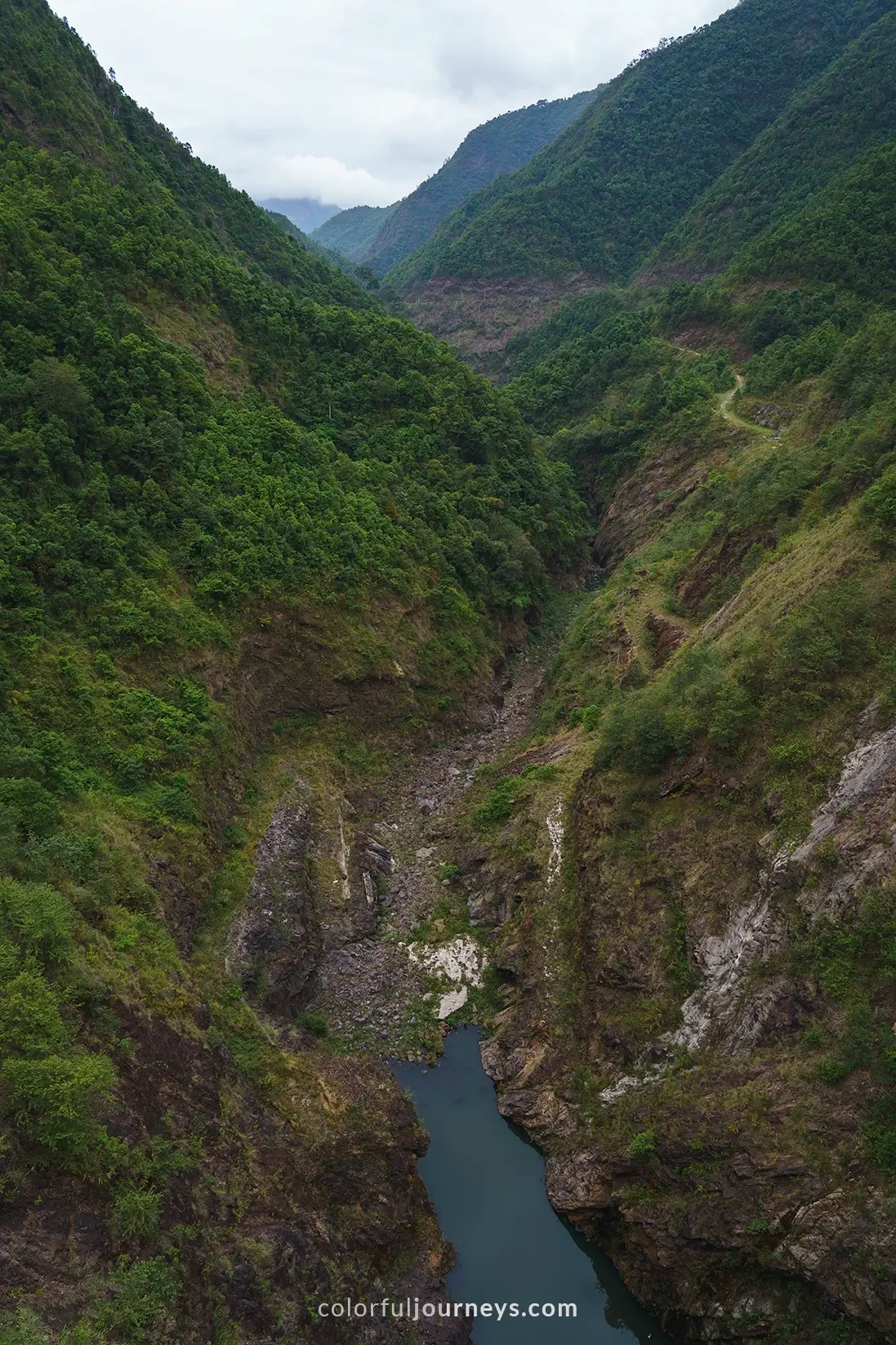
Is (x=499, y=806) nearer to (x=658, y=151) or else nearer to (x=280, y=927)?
(x=280, y=927)

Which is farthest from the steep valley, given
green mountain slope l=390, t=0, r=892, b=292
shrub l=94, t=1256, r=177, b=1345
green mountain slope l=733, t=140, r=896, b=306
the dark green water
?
green mountain slope l=390, t=0, r=892, b=292

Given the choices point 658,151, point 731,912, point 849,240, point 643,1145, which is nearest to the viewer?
point 643,1145

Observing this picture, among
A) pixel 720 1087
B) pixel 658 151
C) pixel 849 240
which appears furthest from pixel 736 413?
pixel 658 151

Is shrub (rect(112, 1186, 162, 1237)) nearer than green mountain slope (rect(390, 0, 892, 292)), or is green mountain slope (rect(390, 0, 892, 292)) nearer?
shrub (rect(112, 1186, 162, 1237))

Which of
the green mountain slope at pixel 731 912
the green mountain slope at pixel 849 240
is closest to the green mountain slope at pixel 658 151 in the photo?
the green mountain slope at pixel 849 240

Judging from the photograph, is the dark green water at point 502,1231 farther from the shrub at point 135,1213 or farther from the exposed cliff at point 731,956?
the shrub at point 135,1213

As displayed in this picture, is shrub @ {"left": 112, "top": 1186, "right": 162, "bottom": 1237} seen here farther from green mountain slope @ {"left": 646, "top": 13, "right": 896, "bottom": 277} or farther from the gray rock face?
green mountain slope @ {"left": 646, "top": 13, "right": 896, "bottom": 277}
